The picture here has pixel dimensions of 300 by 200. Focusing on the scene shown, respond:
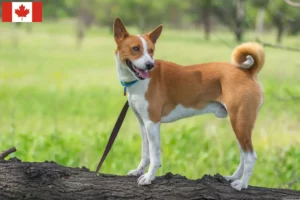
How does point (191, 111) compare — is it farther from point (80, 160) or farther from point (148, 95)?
point (80, 160)

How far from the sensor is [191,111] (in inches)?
145

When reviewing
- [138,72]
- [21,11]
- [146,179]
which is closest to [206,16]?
[21,11]

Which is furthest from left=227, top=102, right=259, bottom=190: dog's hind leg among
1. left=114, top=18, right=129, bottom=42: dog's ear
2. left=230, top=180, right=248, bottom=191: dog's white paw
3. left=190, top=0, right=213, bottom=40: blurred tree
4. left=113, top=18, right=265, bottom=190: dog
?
left=190, top=0, right=213, bottom=40: blurred tree

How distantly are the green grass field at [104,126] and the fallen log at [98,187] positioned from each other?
4.52 feet

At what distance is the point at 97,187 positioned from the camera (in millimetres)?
3758

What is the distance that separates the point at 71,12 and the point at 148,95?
50476 millimetres

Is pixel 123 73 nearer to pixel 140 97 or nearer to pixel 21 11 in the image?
pixel 140 97

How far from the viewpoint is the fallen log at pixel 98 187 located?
12.2ft

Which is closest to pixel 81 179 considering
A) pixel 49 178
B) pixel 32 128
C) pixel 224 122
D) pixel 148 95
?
pixel 49 178

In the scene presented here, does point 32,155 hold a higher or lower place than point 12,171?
lower

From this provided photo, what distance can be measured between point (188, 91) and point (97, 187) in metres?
0.82

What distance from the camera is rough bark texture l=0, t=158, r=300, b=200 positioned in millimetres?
3707

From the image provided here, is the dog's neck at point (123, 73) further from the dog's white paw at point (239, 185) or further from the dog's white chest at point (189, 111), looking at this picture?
the dog's white paw at point (239, 185)

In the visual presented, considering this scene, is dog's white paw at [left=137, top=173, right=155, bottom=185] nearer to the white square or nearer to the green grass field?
the white square
